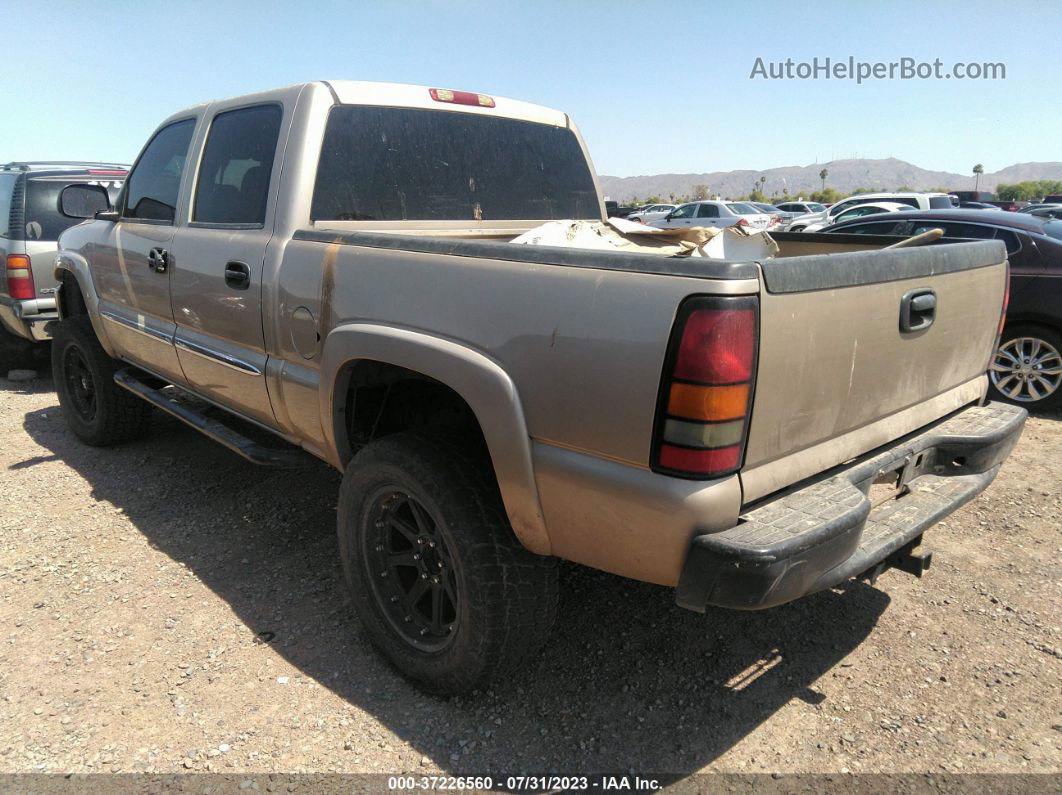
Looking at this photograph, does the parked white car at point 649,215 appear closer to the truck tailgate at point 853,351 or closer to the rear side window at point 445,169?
the rear side window at point 445,169

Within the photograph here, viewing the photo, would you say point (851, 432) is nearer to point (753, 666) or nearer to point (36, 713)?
point (753, 666)

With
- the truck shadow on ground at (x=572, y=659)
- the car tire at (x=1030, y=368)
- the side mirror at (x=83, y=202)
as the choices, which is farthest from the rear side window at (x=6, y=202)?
the car tire at (x=1030, y=368)

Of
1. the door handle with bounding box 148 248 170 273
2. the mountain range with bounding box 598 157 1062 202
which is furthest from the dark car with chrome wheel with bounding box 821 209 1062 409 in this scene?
the mountain range with bounding box 598 157 1062 202

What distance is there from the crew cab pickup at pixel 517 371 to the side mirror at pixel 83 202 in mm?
1092

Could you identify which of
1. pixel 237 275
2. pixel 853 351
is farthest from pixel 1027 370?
pixel 237 275

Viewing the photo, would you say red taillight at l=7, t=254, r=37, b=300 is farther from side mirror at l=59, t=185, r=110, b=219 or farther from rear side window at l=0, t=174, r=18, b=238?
side mirror at l=59, t=185, r=110, b=219

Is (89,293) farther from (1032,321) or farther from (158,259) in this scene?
→ (1032,321)

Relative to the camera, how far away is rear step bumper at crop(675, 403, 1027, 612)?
6.00 ft

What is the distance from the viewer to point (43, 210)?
22.5ft

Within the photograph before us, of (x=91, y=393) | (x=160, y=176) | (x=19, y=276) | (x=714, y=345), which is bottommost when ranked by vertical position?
(x=91, y=393)

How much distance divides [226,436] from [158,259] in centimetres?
104

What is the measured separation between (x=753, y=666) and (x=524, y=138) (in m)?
2.72

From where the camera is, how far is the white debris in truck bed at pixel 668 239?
110 inches

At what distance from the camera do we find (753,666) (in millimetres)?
2783
